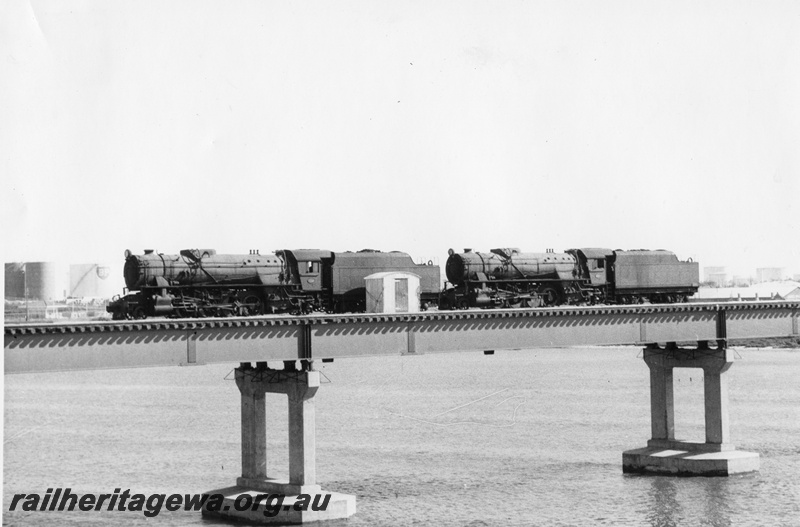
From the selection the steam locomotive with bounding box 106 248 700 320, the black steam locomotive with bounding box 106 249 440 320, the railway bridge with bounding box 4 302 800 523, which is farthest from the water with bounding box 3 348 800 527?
the steam locomotive with bounding box 106 248 700 320

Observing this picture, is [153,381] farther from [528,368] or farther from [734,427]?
[734,427]

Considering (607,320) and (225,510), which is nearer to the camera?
(225,510)

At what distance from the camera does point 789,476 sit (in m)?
49.8

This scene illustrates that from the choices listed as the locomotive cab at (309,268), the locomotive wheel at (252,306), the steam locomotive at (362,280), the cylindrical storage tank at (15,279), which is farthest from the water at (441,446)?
the cylindrical storage tank at (15,279)

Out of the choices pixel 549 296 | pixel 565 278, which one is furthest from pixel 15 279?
pixel 565 278

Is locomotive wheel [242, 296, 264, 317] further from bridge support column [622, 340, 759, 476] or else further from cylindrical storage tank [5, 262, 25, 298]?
bridge support column [622, 340, 759, 476]

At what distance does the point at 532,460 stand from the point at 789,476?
504 inches

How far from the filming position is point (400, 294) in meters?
45.0

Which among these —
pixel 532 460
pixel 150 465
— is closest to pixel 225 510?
pixel 150 465

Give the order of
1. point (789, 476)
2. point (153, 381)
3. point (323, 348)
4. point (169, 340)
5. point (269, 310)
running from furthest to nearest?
1. point (153, 381)
2. point (789, 476)
3. point (269, 310)
4. point (323, 348)
5. point (169, 340)

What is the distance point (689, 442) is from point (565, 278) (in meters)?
10.3

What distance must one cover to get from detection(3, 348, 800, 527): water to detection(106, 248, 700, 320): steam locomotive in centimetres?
848

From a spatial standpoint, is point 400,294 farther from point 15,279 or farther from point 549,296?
point 15,279

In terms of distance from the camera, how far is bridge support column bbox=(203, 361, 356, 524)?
38594 millimetres
